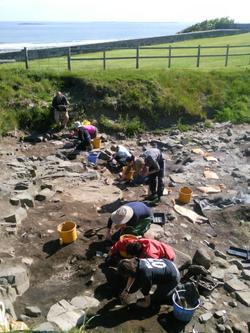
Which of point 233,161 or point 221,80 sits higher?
point 221,80

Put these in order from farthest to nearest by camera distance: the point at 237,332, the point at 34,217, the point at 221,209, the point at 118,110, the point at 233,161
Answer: the point at 118,110 < the point at 233,161 < the point at 221,209 < the point at 34,217 < the point at 237,332

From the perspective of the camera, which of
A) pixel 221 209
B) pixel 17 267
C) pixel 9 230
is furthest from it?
pixel 221 209

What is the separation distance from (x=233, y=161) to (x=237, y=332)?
851cm

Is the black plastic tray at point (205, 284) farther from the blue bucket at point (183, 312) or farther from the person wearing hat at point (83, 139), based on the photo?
the person wearing hat at point (83, 139)

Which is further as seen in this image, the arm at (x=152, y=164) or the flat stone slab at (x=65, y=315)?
the arm at (x=152, y=164)

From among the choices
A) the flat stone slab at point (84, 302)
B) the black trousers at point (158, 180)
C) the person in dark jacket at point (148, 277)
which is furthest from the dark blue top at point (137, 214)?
the black trousers at point (158, 180)

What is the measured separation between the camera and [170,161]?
14.7 m

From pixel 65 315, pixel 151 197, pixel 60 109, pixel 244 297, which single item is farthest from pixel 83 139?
pixel 65 315

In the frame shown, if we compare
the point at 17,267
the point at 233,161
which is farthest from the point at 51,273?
→ the point at 233,161

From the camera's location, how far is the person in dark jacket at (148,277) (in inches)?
260

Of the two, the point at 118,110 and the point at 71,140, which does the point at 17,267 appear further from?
the point at 118,110

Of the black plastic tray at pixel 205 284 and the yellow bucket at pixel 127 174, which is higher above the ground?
the yellow bucket at pixel 127 174

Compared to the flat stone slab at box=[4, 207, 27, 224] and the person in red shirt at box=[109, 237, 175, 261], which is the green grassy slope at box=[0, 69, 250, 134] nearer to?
the flat stone slab at box=[4, 207, 27, 224]

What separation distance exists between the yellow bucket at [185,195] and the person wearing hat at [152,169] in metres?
0.57
